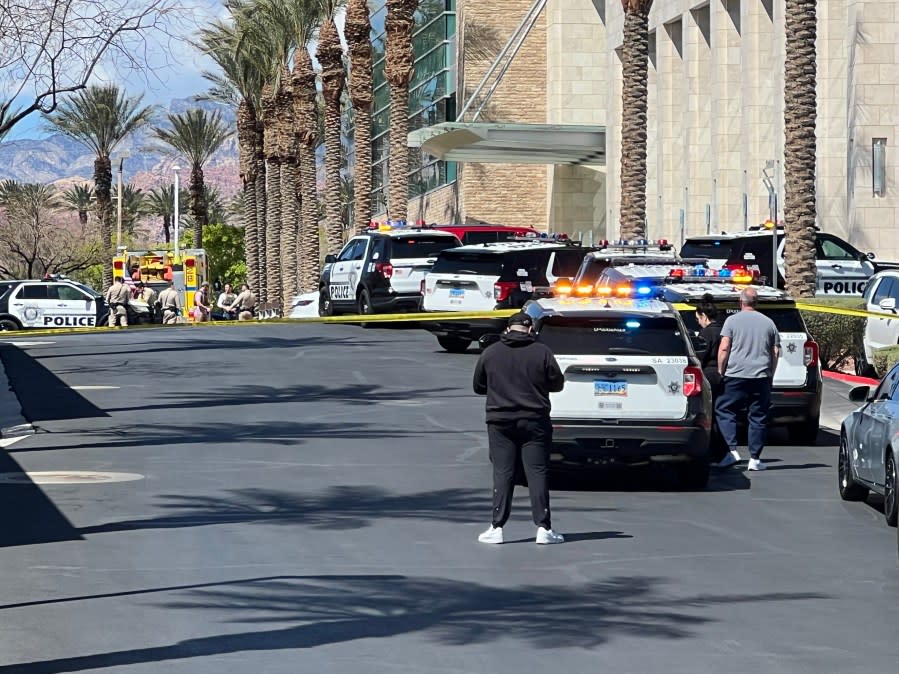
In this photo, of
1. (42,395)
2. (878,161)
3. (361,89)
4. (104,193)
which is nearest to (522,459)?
(42,395)

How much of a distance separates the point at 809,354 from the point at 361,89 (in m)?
41.1

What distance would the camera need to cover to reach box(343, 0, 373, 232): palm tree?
57531 mm

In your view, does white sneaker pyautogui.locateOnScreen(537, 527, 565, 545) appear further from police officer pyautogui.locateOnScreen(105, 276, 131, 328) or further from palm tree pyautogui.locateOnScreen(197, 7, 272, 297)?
palm tree pyautogui.locateOnScreen(197, 7, 272, 297)

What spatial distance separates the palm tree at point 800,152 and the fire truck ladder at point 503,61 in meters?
30.8

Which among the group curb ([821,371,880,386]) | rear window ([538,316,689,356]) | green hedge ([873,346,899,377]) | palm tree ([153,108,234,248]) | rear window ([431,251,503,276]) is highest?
palm tree ([153,108,234,248])

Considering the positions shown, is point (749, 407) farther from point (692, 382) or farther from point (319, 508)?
point (319, 508)

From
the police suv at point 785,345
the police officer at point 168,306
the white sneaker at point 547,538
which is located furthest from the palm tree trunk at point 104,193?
the white sneaker at point 547,538

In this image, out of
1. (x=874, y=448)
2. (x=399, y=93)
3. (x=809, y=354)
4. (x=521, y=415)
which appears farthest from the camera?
(x=399, y=93)

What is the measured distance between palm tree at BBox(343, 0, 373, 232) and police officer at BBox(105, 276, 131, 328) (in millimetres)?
11744

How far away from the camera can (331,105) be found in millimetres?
62750

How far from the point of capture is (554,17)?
70.1 meters

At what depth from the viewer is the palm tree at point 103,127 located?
90.1 m

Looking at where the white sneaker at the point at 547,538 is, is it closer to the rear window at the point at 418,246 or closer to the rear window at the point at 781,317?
the rear window at the point at 781,317

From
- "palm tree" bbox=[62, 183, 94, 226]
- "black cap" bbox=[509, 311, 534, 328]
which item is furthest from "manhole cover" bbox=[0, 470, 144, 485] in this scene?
"palm tree" bbox=[62, 183, 94, 226]
